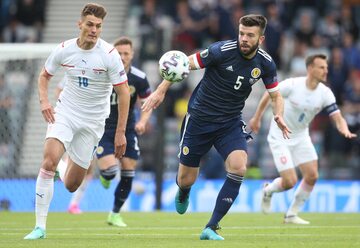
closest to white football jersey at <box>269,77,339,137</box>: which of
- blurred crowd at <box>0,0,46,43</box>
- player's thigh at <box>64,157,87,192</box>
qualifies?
player's thigh at <box>64,157,87,192</box>

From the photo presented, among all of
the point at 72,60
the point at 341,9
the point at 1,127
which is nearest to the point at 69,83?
the point at 72,60

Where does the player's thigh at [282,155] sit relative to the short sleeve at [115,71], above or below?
below

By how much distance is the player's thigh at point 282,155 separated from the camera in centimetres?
1570

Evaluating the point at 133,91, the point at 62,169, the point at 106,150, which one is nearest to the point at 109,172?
the point at 106,150

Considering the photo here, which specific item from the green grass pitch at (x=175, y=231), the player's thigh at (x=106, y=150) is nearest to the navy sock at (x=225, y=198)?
the green grass pitch at (x=175, y=231)

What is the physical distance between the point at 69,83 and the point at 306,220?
5754 millimetres

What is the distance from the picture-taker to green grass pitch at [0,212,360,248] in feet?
36.1

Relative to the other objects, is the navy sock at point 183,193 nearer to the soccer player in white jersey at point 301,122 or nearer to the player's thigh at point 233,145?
the player's thigh at point 233,145

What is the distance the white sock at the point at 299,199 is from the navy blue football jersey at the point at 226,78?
4.07 meters

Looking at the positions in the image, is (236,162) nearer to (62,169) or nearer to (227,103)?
(227,103)

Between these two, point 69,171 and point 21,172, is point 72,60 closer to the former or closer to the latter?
point 69,171

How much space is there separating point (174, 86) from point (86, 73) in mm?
10906

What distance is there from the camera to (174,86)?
893 inches

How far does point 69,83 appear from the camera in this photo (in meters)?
12.0
